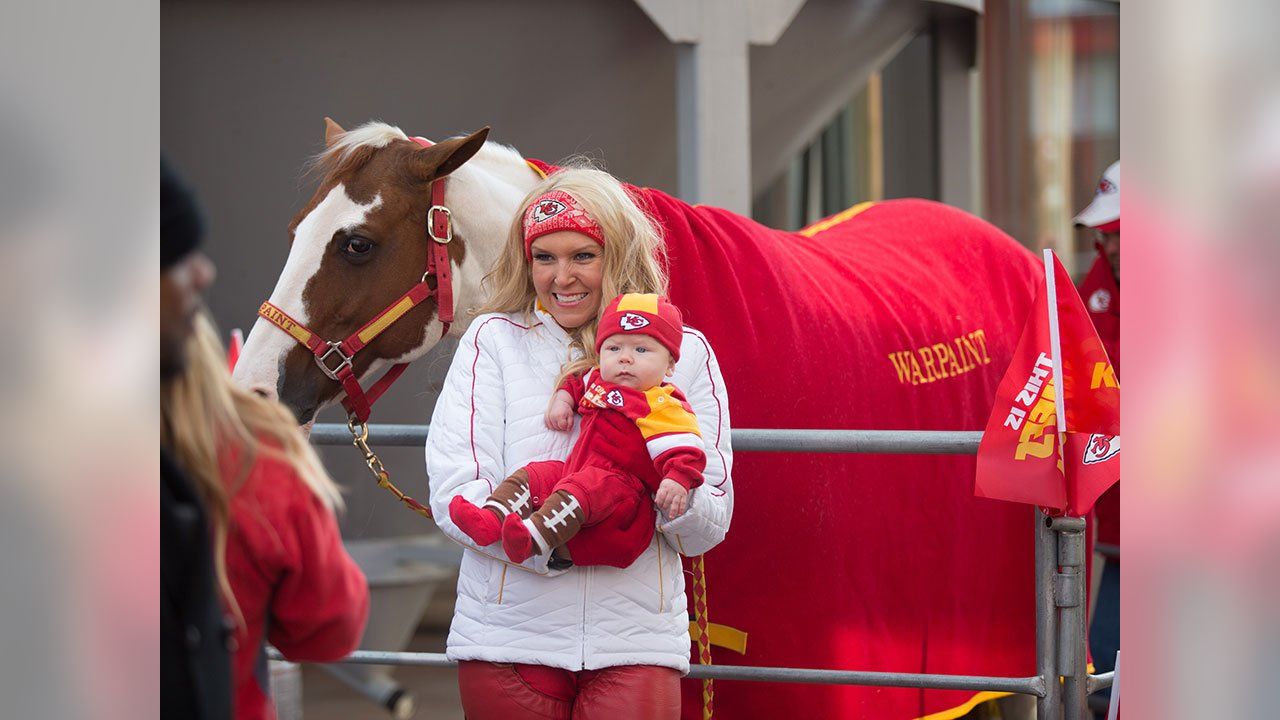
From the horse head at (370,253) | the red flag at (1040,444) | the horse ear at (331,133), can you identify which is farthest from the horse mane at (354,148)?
the red flag at (1040,444)

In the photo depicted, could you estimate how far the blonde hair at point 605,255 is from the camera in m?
2.39

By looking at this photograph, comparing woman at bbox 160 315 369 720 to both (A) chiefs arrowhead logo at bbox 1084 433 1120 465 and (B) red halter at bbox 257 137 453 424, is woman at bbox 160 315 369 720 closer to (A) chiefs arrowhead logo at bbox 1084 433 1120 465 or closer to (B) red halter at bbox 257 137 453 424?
(B) red halter at bbox 257 137 453 424

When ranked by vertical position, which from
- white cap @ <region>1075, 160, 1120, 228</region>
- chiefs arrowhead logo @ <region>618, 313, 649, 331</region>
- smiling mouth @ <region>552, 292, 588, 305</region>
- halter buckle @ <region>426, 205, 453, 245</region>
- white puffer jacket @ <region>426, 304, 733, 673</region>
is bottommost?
white puffer jacket @ <region>426, 304, 733, 673</region>

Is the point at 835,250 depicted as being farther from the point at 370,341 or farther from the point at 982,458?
the point at 370,341

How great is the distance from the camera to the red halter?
A: 2945 mm

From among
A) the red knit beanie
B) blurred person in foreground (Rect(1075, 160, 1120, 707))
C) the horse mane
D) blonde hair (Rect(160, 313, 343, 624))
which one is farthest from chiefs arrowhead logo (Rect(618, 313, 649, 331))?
blurred person in foreground (Rect(1075, 160, 1120, 707))

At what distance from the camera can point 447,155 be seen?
3.02m

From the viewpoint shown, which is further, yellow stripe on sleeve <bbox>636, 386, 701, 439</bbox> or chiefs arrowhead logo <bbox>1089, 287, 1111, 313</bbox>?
chiefs arrowhead logo <bbox>1089, 287, 1111, 313</bbox>

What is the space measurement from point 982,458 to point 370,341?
1350 millimetres

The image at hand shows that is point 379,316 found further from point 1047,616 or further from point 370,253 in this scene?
point 1047,616

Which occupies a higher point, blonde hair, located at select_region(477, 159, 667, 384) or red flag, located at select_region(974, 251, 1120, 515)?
blonde hair, located at select_region(477, 159, 667, 384)

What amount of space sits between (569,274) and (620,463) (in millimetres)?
377
